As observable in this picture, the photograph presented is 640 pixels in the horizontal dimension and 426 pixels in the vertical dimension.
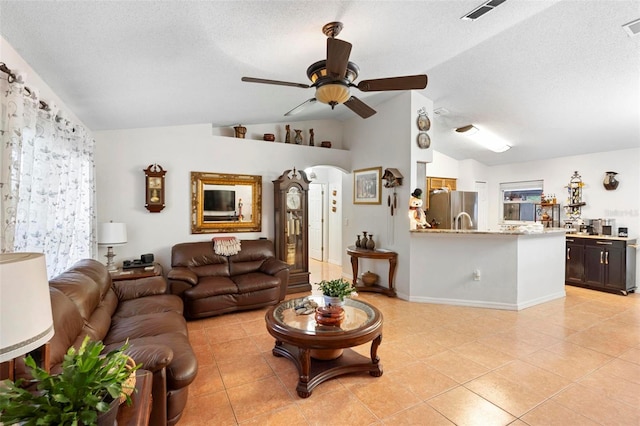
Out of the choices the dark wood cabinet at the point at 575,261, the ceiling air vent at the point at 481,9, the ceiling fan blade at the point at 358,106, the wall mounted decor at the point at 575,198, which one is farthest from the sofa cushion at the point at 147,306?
the wall mounted decor at the point at 575,198

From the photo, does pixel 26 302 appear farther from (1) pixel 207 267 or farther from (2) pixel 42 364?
(1) pixel 207 267

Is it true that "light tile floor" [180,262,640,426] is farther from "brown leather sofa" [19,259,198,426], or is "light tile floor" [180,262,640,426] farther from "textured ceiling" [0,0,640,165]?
"textured ceiling" [0,0,640,165]

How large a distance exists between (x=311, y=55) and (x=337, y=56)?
33.3 inches

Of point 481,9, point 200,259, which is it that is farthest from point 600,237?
point 200,259

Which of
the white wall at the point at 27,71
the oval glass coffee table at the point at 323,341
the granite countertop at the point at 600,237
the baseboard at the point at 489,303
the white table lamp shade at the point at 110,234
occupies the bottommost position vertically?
the baseboard at the point at 489,303

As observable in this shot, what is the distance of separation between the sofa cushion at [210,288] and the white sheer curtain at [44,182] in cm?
118

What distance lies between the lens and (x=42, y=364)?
1.41 m

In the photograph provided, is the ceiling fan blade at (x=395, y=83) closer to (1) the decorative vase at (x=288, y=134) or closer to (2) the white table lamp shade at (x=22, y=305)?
(2) the white table lamp shade at (x=22, y=305)

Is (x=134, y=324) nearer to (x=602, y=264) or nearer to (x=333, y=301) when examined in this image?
(x=333, y=301)

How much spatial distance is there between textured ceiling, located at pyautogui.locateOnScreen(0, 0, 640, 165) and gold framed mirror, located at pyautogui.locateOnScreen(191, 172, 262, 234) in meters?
0.89

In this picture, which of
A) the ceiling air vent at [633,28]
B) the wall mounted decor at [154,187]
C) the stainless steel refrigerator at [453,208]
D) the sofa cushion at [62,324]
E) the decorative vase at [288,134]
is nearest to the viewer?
the sofa cushion at [62,324]

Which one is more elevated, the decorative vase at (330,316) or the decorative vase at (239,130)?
the decorative vase at (239,130)

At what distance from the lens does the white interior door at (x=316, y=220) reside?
25.9 feet

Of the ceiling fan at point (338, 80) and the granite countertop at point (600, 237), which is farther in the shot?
the granite countertop at point (600, 237)
